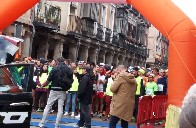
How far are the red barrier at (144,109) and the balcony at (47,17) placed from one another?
52.5 ft

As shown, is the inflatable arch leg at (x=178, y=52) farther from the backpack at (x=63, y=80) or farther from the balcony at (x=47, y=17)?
the balcony at (x=47, y=17)

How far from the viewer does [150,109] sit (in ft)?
38.1

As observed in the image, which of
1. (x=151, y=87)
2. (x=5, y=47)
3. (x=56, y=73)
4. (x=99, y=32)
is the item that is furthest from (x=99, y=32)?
(x=5, y=47)

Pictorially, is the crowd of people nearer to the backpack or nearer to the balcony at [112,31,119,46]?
the backpack

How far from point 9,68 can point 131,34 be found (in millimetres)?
44187

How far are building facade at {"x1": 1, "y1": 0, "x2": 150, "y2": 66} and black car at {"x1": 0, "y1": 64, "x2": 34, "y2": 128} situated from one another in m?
16.3

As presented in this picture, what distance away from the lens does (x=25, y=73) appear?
7.21m

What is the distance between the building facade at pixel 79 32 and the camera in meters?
26.8

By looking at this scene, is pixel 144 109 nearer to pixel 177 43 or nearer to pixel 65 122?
pixel 65 122

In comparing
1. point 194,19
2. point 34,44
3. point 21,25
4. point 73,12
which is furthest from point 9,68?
point 73,12

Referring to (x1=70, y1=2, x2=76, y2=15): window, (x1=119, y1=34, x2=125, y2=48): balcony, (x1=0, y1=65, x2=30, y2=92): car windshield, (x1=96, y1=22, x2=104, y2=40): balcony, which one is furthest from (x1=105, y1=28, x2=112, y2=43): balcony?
(x1=0, y1=65, x2=30, y2=92): car windshield

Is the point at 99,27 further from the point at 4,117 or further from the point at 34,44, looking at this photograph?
the point at 4,117

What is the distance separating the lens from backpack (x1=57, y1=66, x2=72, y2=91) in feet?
34.7

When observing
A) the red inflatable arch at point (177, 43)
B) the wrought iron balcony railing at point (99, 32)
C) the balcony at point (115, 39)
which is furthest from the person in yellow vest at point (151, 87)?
the balcony at point (115, 39)
